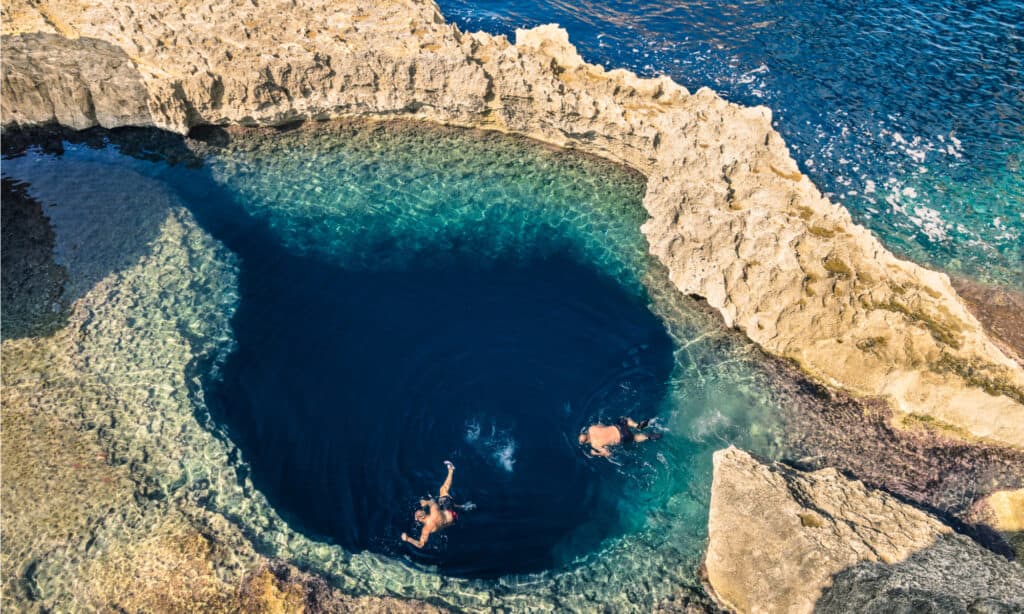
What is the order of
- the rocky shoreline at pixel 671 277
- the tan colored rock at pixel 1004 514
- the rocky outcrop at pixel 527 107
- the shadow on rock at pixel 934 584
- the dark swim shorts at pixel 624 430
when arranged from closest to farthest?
the shadow on rock at pixel 934 584
the rocky shoreline at pixel 671 277
the tan colored rock at pixel 1004 514
the dark swim shorts at pixel 624 430
the rocky outcrop at pixel 527 107

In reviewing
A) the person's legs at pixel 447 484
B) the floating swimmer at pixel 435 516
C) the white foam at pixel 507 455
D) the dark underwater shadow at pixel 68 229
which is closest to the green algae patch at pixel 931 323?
the white foam at pixel 507 455

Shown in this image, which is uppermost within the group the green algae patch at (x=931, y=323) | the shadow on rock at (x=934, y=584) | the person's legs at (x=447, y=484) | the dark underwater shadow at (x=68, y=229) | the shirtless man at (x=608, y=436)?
the dark underwater shadow at (x=68, y=229)

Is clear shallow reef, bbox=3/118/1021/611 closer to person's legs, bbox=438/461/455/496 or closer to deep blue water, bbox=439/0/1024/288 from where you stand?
person's legs, bbox=438/461/455/496

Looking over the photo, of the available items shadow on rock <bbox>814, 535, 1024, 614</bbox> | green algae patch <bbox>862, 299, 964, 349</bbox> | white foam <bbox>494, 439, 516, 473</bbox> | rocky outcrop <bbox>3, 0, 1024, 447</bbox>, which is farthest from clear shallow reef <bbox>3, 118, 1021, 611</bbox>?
green algae patch <bbox>862, 299, 964, 349</bbox>

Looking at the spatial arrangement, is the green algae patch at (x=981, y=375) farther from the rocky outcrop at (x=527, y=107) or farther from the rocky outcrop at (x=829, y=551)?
the rocky outcrop at (x=829, y=551)

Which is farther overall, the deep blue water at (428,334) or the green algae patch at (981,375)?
the green algae patch at (981,375)

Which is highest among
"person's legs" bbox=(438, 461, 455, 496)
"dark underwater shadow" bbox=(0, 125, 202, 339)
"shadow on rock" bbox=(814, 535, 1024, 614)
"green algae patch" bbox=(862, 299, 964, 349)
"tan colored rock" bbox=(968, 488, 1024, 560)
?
"dark underwater shadow" bbox=(0, 125, 202, 339)
